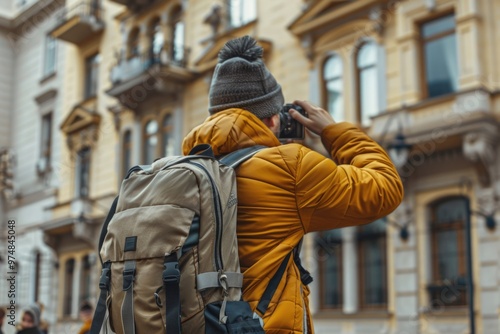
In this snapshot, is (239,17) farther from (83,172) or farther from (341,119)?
(83,172)

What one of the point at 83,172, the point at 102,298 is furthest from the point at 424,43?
the point at 83,172

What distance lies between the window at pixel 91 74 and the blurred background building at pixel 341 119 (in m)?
0.05

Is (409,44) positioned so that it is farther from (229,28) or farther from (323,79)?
(229,28)

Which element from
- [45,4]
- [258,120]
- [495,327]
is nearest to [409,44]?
[495,327]

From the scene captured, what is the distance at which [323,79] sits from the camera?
53.2 feet

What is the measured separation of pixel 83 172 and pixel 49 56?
5468 millimetres

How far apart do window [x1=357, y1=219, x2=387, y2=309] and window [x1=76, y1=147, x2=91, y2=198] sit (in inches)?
434

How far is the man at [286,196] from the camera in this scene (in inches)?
89.3

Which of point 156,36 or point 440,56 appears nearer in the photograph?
point 440,56

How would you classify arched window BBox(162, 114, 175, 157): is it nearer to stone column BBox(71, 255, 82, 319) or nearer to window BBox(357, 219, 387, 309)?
stone column BBox(71, 255, 82, 319)

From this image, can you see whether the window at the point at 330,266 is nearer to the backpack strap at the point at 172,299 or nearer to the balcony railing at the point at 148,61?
the balcony railing at the point at 148,61

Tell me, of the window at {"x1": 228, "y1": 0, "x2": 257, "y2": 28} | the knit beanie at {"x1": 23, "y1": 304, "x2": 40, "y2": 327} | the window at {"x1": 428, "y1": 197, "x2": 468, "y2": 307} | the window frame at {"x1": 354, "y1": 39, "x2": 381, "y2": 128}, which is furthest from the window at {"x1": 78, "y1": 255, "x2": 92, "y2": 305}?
→ the knit beanie at {"x1": 23, "y1": 304, "x2": 40, "y2": 327}

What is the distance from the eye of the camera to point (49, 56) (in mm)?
27234

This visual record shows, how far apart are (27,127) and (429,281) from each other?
17924mm
